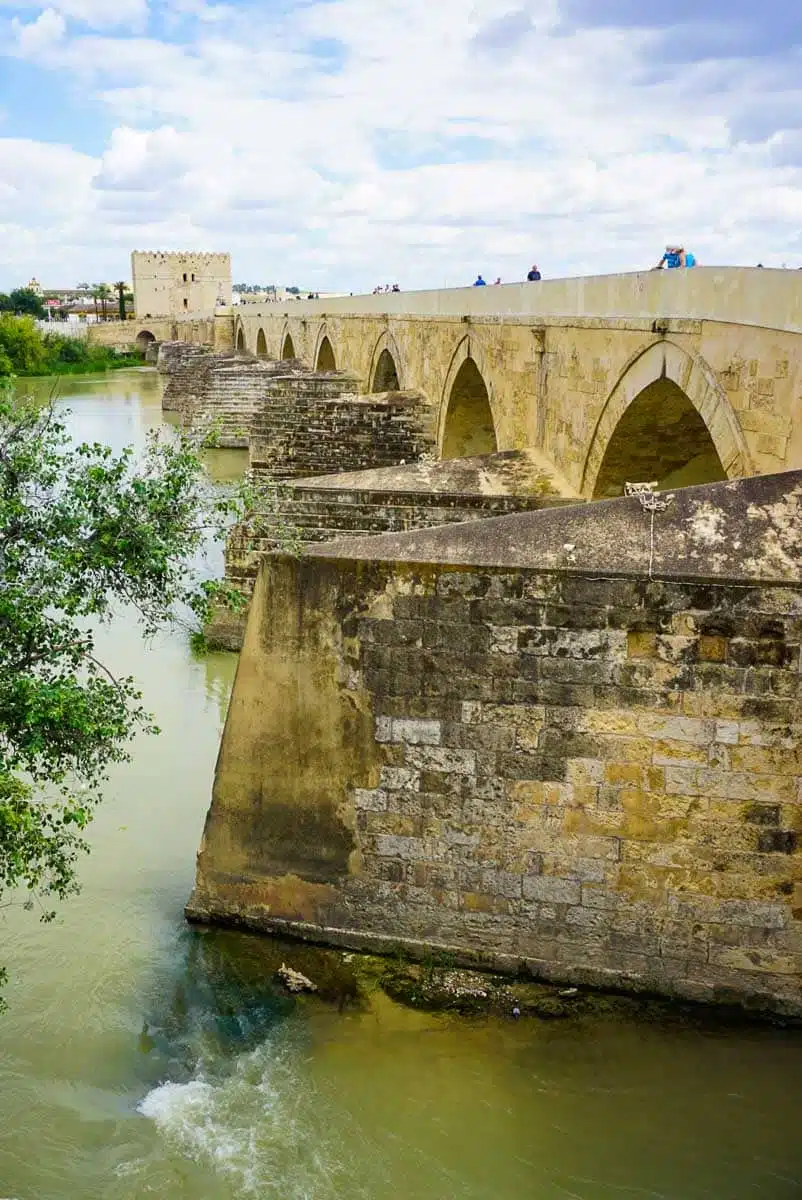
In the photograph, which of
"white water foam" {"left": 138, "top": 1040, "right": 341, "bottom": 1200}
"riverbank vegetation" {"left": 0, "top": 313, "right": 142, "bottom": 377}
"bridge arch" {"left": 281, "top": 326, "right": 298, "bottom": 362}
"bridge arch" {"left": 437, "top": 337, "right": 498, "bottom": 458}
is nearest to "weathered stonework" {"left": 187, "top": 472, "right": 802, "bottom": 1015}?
"white water foam" {"left": 138, "top": 1040, "right": 341, "bottom": 1200}

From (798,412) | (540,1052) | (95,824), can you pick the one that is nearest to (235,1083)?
(540,1052)

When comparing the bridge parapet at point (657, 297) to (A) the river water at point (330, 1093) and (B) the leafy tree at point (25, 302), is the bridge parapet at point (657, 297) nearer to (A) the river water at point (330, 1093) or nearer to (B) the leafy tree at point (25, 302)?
(A) the river water at point (330, 1093)

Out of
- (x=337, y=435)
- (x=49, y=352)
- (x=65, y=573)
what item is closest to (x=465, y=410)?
(x=337, y=435)

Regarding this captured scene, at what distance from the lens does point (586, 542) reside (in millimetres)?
4441

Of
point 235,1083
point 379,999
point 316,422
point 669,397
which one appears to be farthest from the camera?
point 316,422

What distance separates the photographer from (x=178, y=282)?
59281mm

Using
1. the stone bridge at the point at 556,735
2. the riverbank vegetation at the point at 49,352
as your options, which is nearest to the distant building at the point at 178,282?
the riverbank vegetation at the point at 49,352

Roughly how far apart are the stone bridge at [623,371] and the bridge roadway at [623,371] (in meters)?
0.01

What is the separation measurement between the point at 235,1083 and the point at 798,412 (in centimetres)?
348

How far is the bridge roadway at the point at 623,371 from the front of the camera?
16.7ft

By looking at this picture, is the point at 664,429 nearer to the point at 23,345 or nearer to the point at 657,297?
the point at 657,297

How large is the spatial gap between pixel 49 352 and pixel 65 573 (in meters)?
41.0

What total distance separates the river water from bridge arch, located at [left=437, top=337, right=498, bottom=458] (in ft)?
22.7

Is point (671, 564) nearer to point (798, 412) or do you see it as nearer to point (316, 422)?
point (798, 412)
